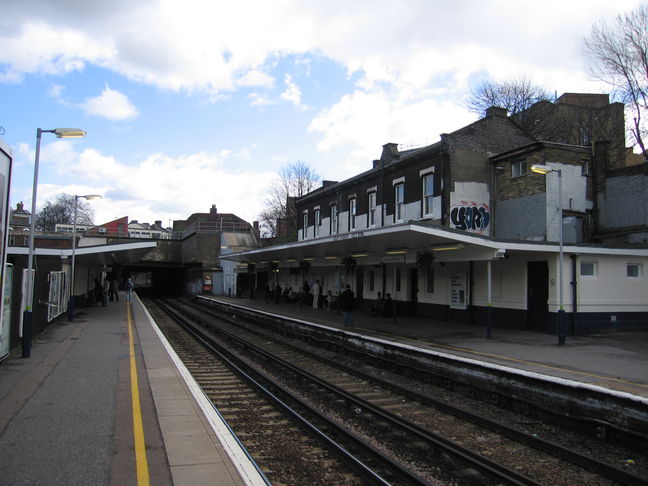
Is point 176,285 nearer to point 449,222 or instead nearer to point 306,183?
point 306,183

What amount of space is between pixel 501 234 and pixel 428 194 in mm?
3412

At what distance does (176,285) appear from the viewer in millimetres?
67438

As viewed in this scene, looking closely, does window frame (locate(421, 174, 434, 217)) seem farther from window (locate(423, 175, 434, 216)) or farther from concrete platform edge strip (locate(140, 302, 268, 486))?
concrete platform edge strip (locate(140, 302, 268, 486))

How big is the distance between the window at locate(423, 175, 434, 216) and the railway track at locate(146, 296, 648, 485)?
11.4 m

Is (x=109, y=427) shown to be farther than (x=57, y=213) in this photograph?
No

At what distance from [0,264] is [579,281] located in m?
15.3

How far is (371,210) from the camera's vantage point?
26281mm

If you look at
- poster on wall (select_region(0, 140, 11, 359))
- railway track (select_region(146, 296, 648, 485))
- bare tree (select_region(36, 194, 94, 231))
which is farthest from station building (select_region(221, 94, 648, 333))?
bare tree (select_region(36, 194, 94, 231))

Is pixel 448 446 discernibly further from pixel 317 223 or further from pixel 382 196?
pixel 317 223

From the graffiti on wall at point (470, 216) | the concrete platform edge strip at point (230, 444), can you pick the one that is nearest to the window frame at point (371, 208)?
the graffiti on wall at point (470, 216)

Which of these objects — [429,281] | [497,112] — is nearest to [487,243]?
[429,281]

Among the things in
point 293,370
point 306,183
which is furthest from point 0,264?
point 306,183

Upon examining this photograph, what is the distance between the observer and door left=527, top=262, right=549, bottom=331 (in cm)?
1602

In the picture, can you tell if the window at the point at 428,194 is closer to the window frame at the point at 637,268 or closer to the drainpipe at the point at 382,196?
the drainpipe at the point at 382,196
